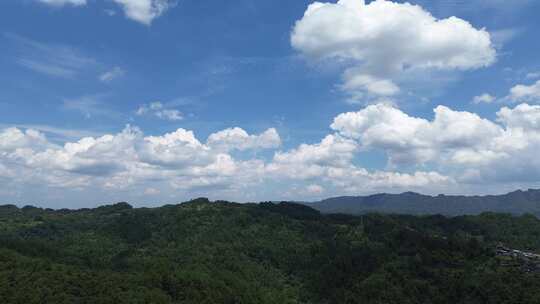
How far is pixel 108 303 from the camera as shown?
19950 centimetres

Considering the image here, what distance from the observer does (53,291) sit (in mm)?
197750

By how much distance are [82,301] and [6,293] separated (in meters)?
31.7

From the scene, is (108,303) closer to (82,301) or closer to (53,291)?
(82,301)

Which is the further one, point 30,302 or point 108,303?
point 108,303

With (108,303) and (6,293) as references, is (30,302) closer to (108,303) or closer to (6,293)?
(6,293)

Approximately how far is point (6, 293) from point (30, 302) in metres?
14.4

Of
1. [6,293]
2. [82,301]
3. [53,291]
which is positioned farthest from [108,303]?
[6,293]

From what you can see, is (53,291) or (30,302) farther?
(53,291)

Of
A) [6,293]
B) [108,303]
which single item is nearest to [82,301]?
[108,303]

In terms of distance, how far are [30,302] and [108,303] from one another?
31775mm

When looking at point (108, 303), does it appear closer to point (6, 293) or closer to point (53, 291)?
point (53, 291)

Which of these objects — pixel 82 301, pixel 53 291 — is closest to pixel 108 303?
pixel 82 301

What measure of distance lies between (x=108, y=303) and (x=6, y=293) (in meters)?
42.9

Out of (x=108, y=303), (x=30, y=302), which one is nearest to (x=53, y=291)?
(x=30, y=302)
